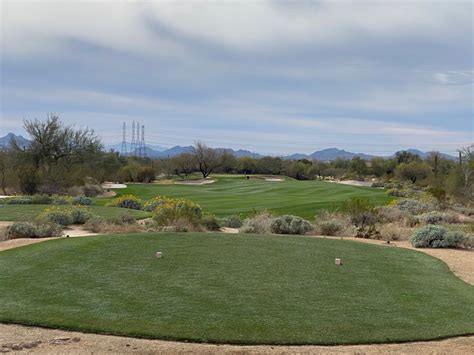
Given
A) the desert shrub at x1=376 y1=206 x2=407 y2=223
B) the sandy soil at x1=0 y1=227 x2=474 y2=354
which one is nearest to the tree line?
the desert shrub at x1=376 y1=206 x2=407 y2=223

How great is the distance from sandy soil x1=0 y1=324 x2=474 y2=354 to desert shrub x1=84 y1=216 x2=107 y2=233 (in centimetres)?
1158

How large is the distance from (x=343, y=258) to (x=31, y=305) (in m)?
7.45

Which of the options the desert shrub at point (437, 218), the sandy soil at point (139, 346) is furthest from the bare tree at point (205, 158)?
the sandy soil at point (139, 346)

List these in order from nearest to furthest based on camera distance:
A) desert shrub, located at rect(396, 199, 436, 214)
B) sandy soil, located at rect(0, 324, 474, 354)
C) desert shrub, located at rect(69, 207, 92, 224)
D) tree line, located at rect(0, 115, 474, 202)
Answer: sandy soil, located at rect(0, 324, 474, 354) → desert shrub, located at rect(69, 207, 92, 224) → desert shrub, located at rect(396, 199, 436, 214) → tree line, located at rect(0, 115, 474, 202)

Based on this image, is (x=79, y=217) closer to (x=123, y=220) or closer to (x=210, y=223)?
(x=123, y=220)

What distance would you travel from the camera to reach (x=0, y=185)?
1607 inches

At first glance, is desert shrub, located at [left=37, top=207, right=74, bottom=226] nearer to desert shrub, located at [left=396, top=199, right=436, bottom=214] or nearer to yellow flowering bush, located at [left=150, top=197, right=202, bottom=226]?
yellow flowering bush, located at [left=150, top=197, right=202, bottom=226]

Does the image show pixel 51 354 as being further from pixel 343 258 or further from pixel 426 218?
pixel 426 218

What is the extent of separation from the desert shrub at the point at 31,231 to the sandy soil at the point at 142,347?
10.3 m

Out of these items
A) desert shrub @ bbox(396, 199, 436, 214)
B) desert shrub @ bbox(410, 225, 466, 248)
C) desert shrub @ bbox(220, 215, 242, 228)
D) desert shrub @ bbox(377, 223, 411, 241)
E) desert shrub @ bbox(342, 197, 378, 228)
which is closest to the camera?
desert shrub @ bbox(410, 225, 466, 248)

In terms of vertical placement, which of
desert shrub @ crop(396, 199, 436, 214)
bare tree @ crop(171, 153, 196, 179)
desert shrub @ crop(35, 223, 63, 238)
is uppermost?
bare tree @ crop(171, 153, 196, 179)

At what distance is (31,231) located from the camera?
16.6 m

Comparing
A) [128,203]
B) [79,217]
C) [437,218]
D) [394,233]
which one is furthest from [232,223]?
[437,218]

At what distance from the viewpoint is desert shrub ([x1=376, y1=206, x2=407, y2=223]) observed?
78.8 feet
